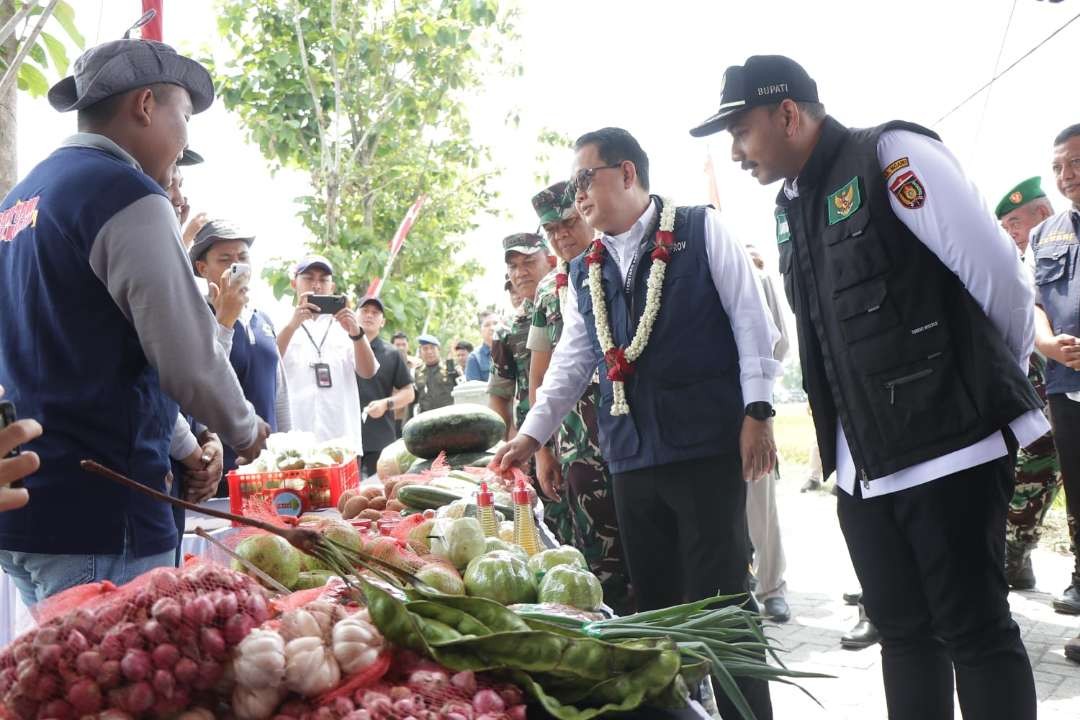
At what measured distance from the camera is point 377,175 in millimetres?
13227

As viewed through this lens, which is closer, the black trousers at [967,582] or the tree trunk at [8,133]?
the black trousers at [967,582]

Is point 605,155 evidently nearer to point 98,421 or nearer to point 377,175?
point 98,421

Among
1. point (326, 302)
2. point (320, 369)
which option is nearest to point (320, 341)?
point (320, 369)

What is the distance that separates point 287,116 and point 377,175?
1.80m

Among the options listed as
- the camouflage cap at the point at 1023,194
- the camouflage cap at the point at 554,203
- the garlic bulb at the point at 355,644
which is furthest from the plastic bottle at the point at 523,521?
the camouflage cap at the point at 1023,194

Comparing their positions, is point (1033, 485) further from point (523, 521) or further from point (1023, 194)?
point (523, 521)

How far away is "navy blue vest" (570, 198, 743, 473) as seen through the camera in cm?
301

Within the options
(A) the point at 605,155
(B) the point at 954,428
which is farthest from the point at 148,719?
(A) the point at 605,155

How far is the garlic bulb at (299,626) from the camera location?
1.21 metres

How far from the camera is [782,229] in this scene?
111 inches

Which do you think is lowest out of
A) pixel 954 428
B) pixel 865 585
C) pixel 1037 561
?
pixel 1037 561

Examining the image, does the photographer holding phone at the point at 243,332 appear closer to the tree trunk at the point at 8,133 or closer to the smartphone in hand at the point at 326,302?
the smartphone in hand at the point at 326,302

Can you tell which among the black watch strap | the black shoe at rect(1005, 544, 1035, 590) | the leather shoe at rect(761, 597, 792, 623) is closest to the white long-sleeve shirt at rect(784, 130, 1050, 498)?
the black watch strap

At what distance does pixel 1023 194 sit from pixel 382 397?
18.2 ft
